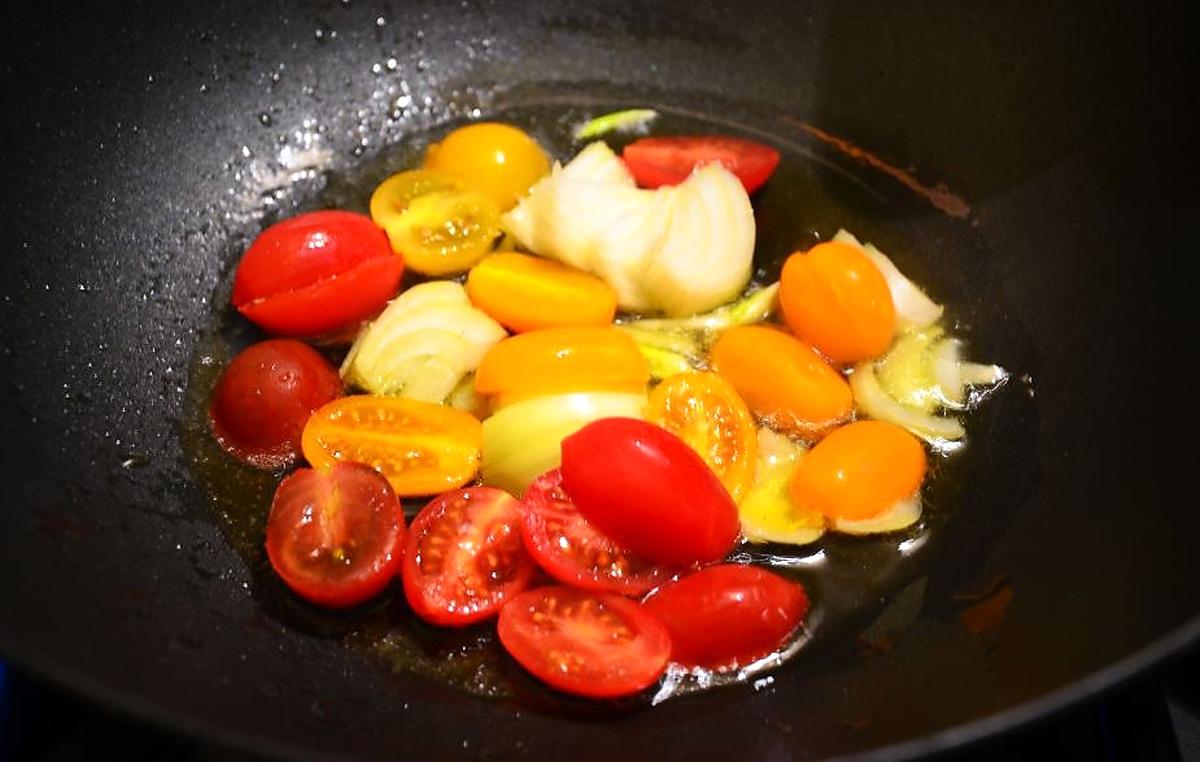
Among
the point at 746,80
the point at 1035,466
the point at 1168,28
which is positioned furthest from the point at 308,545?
the point at 1168,28

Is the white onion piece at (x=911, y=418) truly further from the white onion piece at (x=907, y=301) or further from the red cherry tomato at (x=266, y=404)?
the red cherry tomato at (x=266, y=404)

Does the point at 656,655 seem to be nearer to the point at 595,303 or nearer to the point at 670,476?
the point at 670,476

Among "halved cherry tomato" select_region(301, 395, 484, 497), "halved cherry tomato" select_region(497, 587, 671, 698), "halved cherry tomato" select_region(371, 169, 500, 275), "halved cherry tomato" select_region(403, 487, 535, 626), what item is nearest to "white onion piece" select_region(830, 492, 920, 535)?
"halved cherry tomato" select_region(497, 587, 671, 698)

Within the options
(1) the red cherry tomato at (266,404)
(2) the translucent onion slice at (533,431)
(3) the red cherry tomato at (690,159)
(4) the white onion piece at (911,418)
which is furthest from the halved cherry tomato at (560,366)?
(3) the red cherry tomato at (690,159)

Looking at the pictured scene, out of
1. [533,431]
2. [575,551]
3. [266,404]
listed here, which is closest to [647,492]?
[575,551]

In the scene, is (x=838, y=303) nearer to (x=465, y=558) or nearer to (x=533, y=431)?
(x=533, y=431)

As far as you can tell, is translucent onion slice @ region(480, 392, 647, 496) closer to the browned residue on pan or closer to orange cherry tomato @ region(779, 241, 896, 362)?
orange cherry tomato @ region(779, 241, 896, 362)
